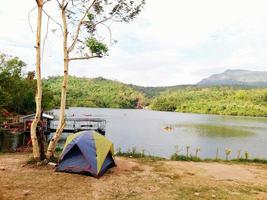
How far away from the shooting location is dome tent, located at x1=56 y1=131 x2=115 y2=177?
1213cm

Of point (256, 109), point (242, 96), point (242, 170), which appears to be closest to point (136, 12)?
point (242, 170)

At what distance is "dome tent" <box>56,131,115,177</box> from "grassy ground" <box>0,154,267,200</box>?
344mm

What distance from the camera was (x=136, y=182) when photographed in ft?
37.7

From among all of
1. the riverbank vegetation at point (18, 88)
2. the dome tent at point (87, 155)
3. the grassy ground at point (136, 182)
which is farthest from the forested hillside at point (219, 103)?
the dome tent at point (87, 155)

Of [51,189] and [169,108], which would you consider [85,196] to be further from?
[169,108]

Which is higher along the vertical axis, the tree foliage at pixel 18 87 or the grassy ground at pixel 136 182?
the tree foliage at pixel 18 87

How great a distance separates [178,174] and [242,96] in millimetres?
168339

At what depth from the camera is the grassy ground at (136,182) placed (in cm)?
991

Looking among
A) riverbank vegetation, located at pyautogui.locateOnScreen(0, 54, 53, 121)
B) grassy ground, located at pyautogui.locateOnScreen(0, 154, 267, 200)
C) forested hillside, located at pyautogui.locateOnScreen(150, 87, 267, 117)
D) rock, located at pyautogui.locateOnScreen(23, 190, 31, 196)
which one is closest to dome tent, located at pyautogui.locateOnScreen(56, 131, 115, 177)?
grassy ground, located at pyautogui.locateOnScreen(0, 154, 267, 200)

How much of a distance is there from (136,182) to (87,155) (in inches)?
87.2

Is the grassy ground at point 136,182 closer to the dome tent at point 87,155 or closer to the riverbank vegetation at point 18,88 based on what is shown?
the dome tent at point 87,155

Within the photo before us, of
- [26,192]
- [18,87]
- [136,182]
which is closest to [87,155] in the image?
[136,182]

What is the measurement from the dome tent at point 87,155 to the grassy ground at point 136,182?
0.34m

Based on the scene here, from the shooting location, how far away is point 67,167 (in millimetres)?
12469
